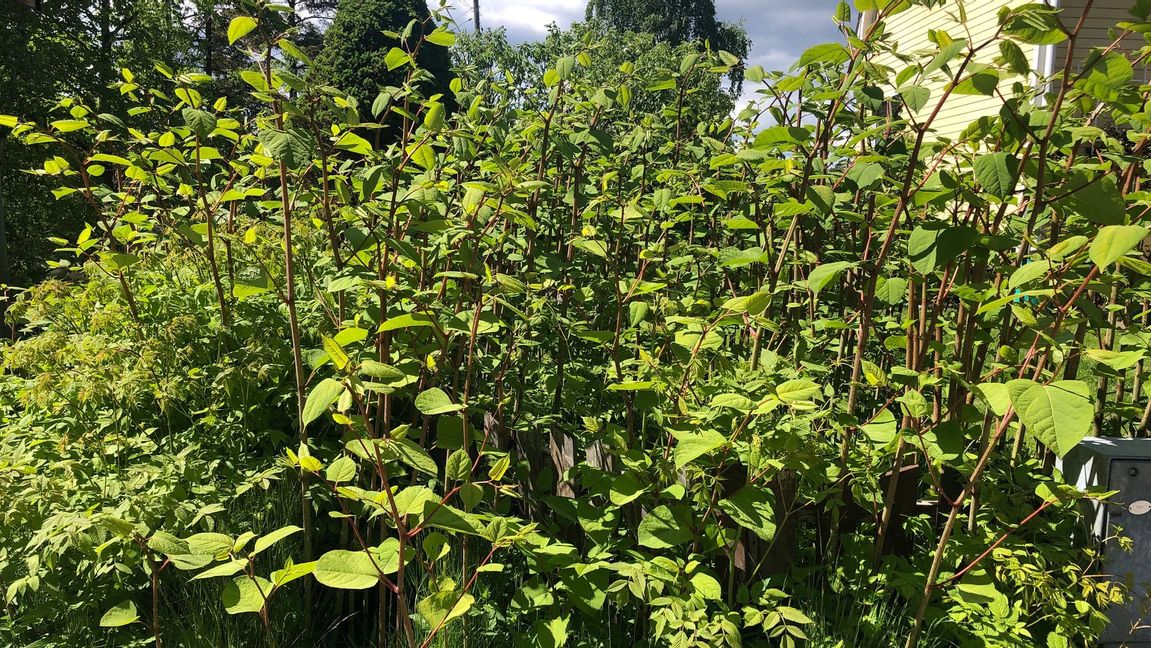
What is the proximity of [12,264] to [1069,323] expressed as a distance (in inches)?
388

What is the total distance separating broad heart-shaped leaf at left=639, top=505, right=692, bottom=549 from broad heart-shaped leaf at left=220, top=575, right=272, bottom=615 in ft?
2.75

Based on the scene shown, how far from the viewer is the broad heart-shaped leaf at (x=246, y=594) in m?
1.38

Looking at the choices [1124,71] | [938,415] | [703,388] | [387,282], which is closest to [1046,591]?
[938,415]

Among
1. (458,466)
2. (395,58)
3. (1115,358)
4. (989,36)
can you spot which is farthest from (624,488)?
(989,36)

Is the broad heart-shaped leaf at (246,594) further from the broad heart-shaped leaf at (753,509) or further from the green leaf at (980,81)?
the green leaf at (980,81)

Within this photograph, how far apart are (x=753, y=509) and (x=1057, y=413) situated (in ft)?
2.25

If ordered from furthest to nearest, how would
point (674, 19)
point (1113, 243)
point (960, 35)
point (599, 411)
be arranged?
1. point (674, 19)
2. point (960, 35)
3. point (599, 411)
4. point (1113, 243)

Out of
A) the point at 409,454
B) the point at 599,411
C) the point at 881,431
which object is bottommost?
the point at 599,411

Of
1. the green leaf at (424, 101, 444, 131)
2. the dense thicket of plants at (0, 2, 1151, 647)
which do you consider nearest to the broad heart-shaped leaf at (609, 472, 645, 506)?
the dense thicket of plants at (0, 2, 1151, 647)

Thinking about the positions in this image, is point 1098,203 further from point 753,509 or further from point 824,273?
point 753,509

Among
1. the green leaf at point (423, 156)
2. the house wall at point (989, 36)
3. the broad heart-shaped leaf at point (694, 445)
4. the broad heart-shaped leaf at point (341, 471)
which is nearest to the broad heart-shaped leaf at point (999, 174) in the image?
the broad heart-shaped leaf at point (694, 445)

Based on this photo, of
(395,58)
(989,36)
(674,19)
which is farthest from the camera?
(674,19)

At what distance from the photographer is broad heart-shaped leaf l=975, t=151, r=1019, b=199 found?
4.65 ft

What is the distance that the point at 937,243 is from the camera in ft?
5.01
